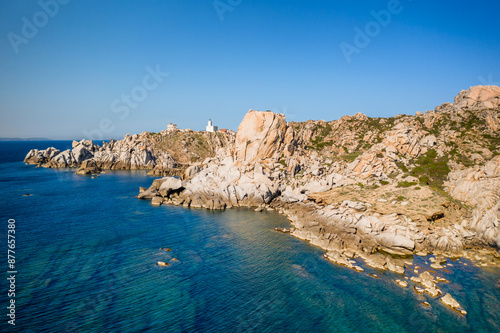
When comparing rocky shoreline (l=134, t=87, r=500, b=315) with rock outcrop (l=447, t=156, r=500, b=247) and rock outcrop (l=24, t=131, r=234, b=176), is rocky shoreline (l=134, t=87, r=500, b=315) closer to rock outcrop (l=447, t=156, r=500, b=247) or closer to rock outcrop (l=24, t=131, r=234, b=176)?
rock outcrop (l=447, t=156, r=500, b=247)

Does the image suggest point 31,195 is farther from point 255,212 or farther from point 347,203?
point 347,203

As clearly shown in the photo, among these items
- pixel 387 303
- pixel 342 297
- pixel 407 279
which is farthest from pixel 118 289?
pixel 407 279

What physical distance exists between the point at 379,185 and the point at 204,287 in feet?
143

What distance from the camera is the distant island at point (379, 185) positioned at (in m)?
38.9

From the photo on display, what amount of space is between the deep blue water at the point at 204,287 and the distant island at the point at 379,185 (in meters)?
3.44

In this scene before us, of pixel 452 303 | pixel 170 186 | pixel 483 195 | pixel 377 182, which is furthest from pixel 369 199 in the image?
pixel 170 186

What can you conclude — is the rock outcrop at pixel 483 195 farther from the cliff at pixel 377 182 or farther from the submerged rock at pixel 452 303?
the submerged rock at pixel 452 303

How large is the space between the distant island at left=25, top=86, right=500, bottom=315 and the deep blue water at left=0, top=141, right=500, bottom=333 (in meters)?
3.44

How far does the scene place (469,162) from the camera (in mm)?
57688

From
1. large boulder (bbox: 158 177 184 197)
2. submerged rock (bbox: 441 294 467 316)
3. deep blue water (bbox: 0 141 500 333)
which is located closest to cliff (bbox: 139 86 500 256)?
large boulder (bbox: 158 177 184 197)

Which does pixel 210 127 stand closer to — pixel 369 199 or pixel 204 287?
pixel 369 199

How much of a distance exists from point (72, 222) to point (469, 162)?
83.3m

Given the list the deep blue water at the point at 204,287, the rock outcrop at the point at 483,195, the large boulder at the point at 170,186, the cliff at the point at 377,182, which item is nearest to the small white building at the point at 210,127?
the cliff at the point at 377,182

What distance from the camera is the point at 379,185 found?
186 feet
